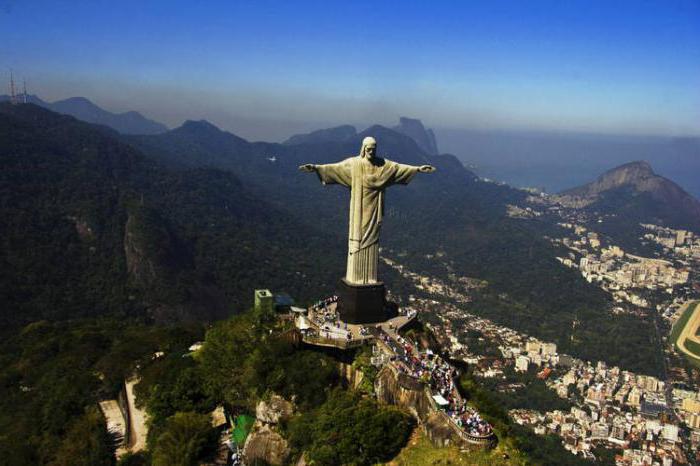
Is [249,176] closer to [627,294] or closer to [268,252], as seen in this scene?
[268,252]

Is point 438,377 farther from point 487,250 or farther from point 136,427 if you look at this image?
point 487,250

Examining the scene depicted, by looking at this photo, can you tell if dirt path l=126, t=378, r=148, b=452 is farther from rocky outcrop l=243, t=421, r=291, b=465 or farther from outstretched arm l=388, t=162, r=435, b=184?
outstretched arm l=388, t=162, r=435, b=184

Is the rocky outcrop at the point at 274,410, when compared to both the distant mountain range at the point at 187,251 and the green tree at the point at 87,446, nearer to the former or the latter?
the green tree at the point at 87,446

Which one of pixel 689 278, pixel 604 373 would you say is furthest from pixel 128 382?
pixel 689 278

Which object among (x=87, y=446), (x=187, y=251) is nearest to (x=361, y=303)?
(x=87, y=446)

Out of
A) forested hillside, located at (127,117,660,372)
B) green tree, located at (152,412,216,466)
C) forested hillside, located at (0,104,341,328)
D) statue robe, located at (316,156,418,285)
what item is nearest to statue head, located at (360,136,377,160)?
statue robe, located at (316,156,418,285)

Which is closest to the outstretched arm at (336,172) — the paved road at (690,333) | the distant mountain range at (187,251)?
the distant mountain range at (187,251)
